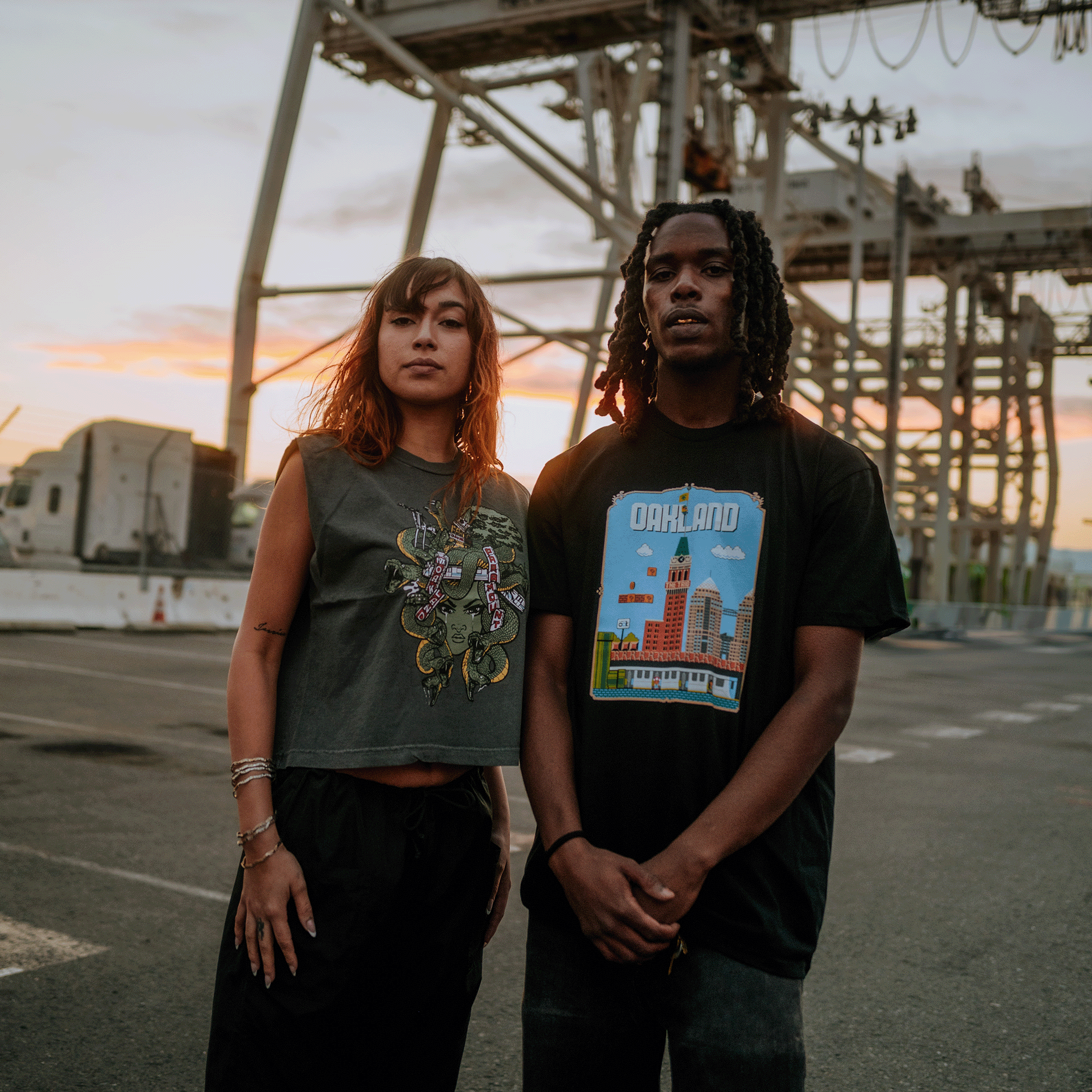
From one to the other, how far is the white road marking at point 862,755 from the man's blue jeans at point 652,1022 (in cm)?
716

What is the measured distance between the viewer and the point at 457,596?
2.09 meters

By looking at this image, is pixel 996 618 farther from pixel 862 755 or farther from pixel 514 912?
pixel 514 912

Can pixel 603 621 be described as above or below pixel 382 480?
below

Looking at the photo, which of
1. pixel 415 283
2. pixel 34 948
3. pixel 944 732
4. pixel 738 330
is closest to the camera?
pixel 738 330

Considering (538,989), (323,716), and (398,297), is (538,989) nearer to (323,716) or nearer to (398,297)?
(323,716)

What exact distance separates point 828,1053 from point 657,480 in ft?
7.76

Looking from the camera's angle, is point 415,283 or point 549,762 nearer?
point 549,762

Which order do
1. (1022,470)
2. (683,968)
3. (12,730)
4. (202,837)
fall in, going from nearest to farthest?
(683,968)
(202,837)
(12,730)
(1022,470)

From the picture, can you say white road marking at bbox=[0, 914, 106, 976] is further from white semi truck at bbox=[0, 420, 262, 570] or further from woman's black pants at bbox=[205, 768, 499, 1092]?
white semi truck at bbox=[0, 420, 262, 570]

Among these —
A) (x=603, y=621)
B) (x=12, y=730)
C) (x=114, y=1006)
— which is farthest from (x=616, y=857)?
(x=12, y=730)

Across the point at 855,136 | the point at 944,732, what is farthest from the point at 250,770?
the point at 855,136

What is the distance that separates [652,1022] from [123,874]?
11.9ft

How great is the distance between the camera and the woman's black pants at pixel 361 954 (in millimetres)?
1925

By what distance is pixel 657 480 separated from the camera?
2039 millimetres
